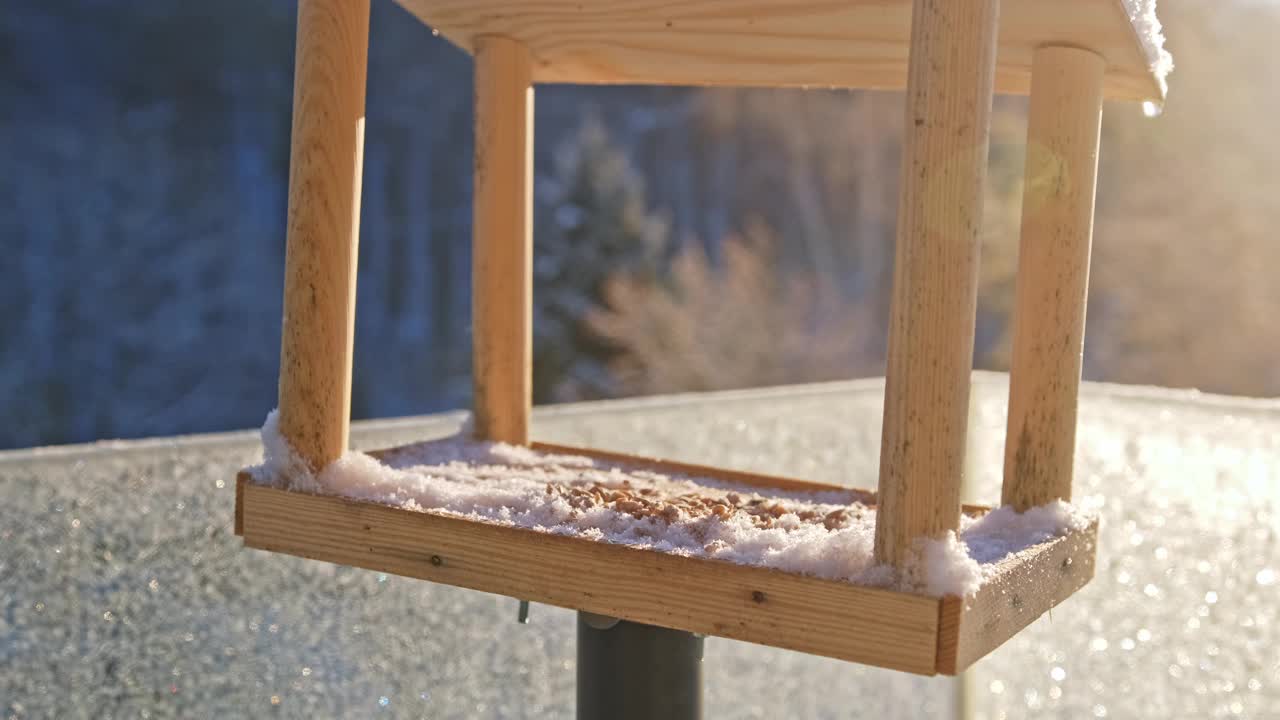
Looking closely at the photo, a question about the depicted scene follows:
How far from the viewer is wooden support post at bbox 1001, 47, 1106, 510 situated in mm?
1211

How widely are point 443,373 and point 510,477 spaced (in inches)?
321

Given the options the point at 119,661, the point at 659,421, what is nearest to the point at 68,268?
the point at 659,421

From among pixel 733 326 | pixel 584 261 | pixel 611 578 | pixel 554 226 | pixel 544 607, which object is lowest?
pixel 544 607

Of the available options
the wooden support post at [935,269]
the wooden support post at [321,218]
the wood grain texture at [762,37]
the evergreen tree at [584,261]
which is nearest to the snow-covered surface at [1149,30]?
the wood grain texture at [762,37]

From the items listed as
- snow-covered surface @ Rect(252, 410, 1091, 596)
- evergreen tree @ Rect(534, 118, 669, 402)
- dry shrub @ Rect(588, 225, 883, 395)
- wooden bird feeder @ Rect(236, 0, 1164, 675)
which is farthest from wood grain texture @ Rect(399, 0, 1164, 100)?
dry shrub @ Rect(588, 225, 883, 395)

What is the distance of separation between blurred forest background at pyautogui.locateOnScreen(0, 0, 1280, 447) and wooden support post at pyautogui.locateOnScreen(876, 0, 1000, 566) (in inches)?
Result: 298

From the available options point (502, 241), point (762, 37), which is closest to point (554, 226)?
point (502, 241)

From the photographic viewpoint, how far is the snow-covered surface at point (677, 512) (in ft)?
3.01

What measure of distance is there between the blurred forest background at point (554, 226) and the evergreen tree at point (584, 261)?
2 centimetres

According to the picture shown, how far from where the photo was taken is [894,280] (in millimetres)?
906

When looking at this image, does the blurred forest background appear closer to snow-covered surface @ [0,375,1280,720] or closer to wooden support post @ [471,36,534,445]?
snow-covered surface @ [0,375,1280,720]

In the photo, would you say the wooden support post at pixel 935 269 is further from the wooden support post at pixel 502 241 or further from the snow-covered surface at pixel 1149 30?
the wooden support post at pixel 502 241

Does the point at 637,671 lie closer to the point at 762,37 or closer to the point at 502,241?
the point at 502,241

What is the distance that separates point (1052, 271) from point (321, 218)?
27.4 inches
